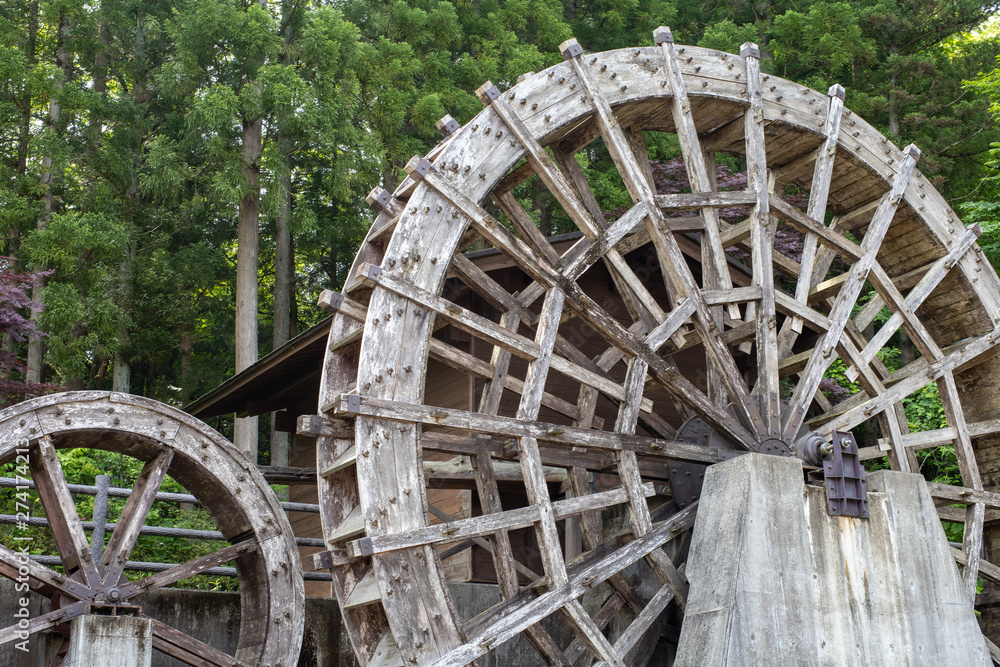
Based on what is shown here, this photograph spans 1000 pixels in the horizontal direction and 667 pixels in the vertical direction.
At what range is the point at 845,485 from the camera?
265 inches

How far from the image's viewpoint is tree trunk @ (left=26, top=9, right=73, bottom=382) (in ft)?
53.4

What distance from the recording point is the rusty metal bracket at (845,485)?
667 cm

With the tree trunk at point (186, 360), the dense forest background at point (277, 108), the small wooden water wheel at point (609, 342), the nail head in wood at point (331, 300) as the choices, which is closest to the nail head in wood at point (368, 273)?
the small wooden water wheel at point (609, 342)

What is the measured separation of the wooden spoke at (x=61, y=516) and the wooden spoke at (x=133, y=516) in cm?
12

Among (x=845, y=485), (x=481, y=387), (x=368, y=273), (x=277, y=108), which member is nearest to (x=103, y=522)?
(x=368, y=273)

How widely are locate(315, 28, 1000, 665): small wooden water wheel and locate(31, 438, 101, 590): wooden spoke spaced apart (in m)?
1.58

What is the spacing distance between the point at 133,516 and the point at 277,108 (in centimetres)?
1067

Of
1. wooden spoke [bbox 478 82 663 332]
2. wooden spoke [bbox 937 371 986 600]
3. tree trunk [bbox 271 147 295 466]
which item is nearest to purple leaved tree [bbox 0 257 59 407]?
tree trunk [bbox 271 147 295 466]

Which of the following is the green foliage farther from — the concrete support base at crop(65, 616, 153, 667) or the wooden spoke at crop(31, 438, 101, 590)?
the concrete support base at crop(65, 616, 153, 667)

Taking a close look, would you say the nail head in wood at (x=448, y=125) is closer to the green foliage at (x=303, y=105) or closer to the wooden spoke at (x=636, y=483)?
the wooden spoke at (x=636, y=483)

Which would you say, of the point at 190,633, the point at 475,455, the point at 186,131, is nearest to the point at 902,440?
the point at 475,455

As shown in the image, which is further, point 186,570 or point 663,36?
point 663,36

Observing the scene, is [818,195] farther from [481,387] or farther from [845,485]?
[481,387]

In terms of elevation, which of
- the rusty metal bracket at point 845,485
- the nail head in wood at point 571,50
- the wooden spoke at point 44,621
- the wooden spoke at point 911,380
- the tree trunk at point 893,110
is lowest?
the wooden spoke at point 44,621
